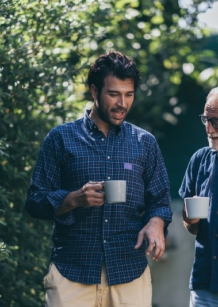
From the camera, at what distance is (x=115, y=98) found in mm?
4219

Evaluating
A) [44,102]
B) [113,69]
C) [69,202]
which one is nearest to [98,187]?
[69,202]

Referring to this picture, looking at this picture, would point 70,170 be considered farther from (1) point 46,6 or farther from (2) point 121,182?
(1) point 46,6

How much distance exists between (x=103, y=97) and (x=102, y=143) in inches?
9.7

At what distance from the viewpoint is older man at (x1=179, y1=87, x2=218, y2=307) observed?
13.9 ft

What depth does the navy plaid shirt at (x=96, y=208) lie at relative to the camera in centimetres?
416

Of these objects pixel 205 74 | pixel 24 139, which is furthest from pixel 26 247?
pixel 205 74

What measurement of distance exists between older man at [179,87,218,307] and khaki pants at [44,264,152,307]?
12.7 inches

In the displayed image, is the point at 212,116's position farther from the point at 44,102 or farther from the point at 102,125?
the point at 44,102

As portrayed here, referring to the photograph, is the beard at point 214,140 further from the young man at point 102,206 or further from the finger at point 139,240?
the finger at point 139,240

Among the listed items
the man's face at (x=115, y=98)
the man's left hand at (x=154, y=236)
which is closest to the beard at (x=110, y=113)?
the man's face at (x=115, y=98)

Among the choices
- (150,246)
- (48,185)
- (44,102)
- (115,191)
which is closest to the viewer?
(115,191)

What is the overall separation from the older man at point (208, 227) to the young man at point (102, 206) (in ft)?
0.69

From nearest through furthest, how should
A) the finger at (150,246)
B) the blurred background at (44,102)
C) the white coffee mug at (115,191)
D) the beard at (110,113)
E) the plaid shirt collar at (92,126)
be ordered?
1. the white coffee mug at (115,191)
2. the finger at (150,246)
3. the beard at (110,113)
4. the plaid shirt collar at (92,126)
5. the blurred background at (44,102)

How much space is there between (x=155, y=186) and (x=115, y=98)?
53 centimetres
